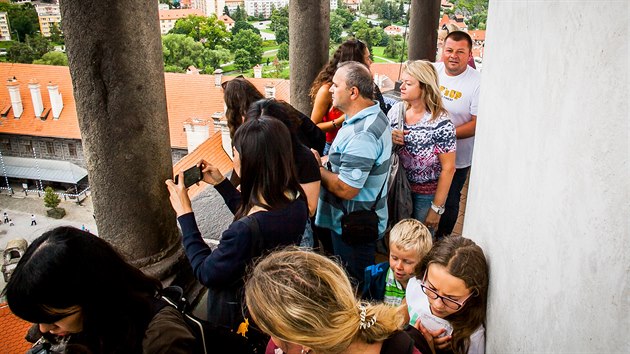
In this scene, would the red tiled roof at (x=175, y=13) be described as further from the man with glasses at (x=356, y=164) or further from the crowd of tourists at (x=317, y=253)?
the man with glasses at (x=356, y=164)

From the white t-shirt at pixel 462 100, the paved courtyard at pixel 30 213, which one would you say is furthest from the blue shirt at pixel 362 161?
the paved courtyard at pixel 30 213

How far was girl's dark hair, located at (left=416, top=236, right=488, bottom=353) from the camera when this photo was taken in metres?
1.92

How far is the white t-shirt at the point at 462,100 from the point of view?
3652mm

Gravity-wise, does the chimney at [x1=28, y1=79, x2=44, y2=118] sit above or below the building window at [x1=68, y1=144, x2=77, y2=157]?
above

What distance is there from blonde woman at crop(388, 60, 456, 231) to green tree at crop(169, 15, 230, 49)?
47000 millimetres

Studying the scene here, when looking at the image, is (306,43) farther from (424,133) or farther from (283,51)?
(283,51)

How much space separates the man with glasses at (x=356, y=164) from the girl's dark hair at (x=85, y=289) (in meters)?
1.36

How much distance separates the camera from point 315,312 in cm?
139

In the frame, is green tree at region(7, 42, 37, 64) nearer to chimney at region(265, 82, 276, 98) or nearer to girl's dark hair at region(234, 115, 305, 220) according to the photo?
chimney at region(265, 82, 276, 98)

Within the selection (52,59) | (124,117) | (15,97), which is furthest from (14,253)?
(52,59)

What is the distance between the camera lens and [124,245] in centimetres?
263

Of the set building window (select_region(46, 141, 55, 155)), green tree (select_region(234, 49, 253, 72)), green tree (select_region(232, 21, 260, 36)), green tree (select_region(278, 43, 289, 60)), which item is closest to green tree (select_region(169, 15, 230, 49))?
green tree (select_region(232, 21, 260, 36))

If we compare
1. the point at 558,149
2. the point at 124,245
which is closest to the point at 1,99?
the point at 124,245

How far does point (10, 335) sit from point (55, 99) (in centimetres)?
2951
